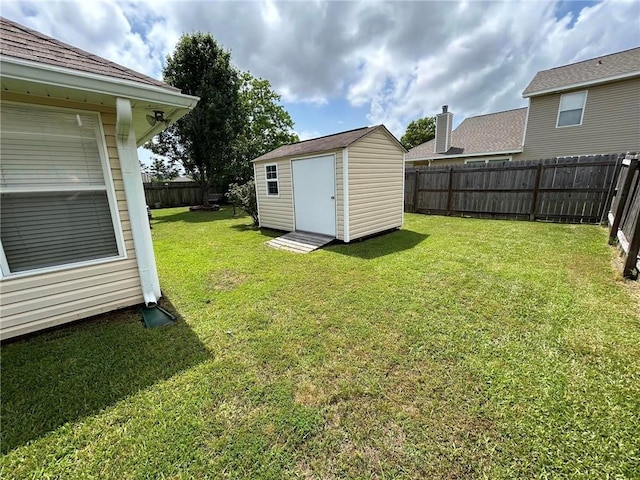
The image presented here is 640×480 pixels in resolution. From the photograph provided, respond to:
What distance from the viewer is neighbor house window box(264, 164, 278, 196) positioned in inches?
301

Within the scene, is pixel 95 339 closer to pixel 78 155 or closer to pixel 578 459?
pixel 78 155

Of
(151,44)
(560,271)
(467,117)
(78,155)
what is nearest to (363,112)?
(467,117)

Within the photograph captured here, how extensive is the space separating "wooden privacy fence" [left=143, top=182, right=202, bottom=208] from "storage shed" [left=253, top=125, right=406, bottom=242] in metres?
12.7

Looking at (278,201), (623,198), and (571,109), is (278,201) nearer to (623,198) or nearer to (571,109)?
(623,198)

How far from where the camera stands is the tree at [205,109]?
1348 cm

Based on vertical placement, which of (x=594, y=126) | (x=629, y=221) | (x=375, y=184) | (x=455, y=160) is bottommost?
(x=629, y=221)

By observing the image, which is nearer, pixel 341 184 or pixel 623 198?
pixel 623 198

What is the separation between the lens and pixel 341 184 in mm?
5879

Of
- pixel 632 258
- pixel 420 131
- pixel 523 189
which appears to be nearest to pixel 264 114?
pixel 523 189

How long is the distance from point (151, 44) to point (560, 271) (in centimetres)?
1106

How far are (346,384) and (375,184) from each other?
5404 millimetres

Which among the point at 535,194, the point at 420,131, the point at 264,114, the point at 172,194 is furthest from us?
the point at 420,131

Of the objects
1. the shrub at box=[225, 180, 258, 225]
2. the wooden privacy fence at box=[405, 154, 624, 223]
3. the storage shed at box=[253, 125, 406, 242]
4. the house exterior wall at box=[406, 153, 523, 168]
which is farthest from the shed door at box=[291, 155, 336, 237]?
the house exterior wall at box=[406, 153, 523, 168]

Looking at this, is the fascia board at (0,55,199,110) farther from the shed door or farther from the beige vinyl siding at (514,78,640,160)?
the beige vinyl siding at (514,78,640,160)
